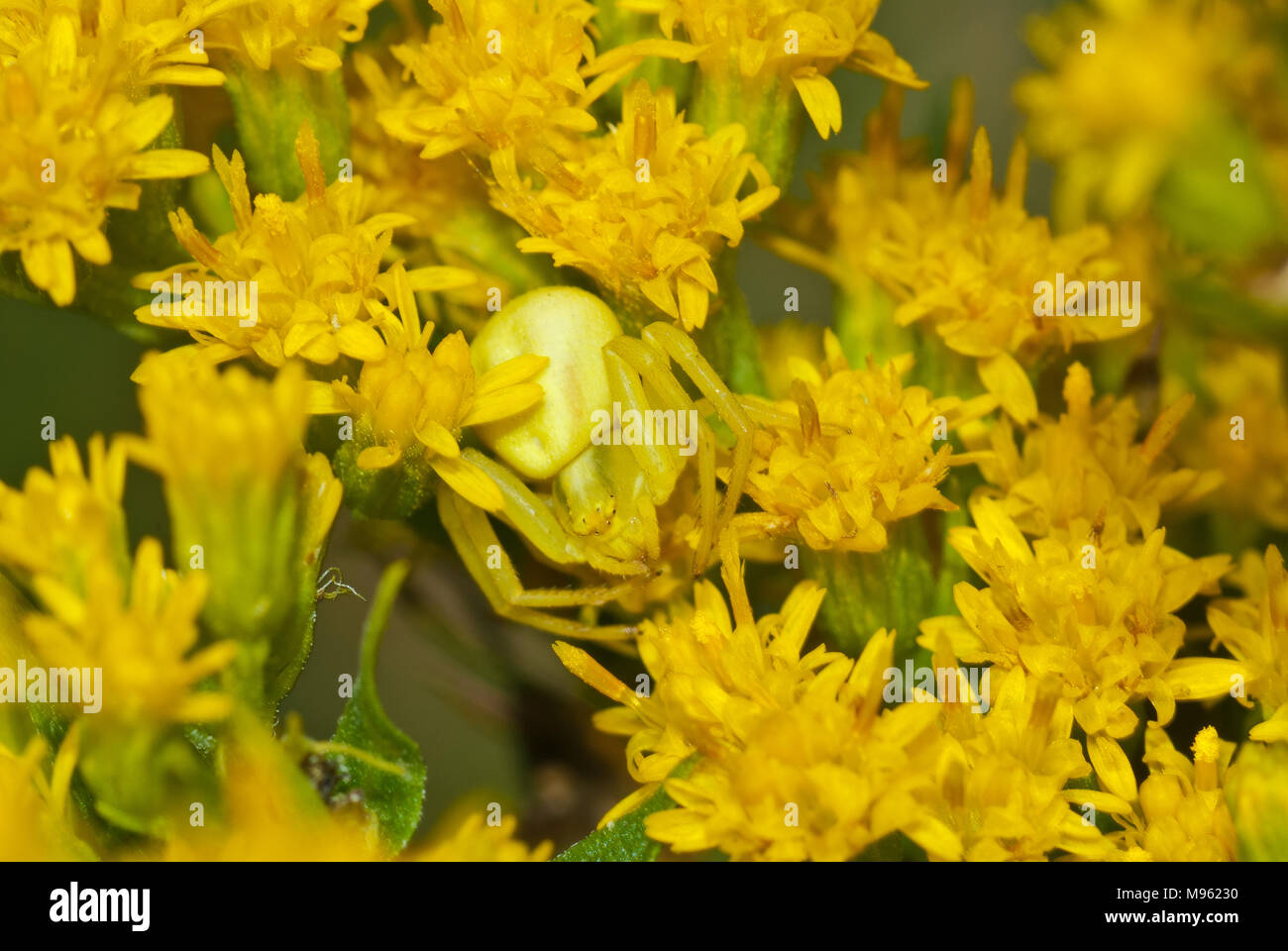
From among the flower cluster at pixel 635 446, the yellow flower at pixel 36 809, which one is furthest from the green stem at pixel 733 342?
the yellow flower at pixel 36 809

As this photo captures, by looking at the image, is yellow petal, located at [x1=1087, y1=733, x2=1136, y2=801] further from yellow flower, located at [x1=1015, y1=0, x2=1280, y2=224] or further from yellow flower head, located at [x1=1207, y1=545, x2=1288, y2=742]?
yellow flower, located at [x1=1015, y1=0, x2=1280, y2=224]

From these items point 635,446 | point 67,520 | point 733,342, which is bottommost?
point 67,520

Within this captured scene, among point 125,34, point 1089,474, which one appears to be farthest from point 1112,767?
point 125,34

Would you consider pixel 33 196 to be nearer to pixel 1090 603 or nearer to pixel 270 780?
pixel 270 780

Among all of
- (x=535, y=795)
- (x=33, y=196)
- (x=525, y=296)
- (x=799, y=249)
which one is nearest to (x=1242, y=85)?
(x=799, y=249)

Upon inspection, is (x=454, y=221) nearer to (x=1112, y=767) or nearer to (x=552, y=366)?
(x=552, y=366)

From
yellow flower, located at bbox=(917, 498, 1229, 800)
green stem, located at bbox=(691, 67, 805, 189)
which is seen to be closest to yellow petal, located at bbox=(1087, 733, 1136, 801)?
yellow flower, located at bbox=(917, 498, 1229, 800)
